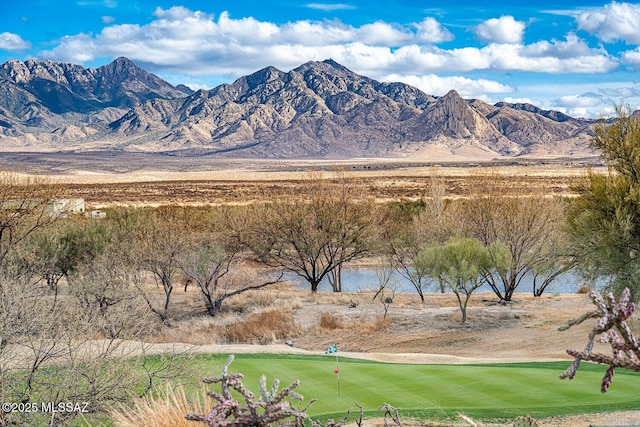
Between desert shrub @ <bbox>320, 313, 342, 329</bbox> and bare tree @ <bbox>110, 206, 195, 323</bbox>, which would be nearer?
desert shrub @ <bbox>320, 313, 342, 329</bbox>

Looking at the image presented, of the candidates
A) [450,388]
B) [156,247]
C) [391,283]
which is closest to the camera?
[450,388]

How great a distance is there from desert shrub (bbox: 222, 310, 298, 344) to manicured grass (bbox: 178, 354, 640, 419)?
1207 centimetres

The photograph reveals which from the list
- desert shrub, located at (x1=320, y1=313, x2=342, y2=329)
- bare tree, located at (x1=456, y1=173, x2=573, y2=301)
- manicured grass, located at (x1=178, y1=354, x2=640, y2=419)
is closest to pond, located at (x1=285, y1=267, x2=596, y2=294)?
bare tree, located at (x1=456, y1=173, x2=573, y2=301)

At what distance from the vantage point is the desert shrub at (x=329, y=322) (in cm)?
3073

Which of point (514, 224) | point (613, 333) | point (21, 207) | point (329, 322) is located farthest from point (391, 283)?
point (613, 333)

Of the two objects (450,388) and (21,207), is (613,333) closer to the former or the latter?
(450,388)

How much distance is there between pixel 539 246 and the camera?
3791cm

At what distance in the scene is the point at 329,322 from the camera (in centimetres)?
3106

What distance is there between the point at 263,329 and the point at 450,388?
16645mm

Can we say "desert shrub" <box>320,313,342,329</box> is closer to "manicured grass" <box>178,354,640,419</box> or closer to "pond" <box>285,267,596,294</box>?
"pond" <box>285,267,596,294</box>

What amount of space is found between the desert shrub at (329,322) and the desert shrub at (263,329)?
4.47 ft

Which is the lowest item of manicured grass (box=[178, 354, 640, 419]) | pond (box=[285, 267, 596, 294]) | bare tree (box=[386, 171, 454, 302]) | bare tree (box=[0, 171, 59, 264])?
pond (box=[285, 267, 596, 294])

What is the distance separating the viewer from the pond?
144 ft

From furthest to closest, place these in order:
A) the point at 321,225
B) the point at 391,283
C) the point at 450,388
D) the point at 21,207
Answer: the point at 321,225 < the point at 391,283 < the point at 21,207 < the point at 450,388
